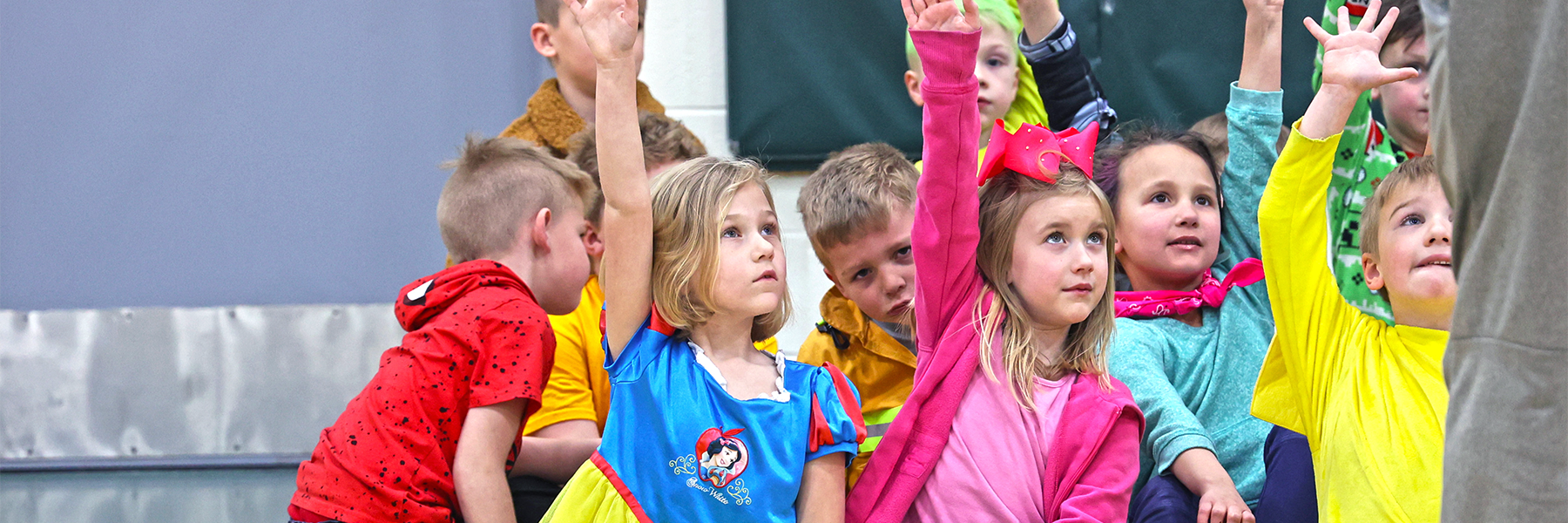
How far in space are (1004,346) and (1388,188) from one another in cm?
57

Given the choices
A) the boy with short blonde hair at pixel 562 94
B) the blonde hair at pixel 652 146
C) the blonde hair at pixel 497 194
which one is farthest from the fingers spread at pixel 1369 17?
the boy with short blonde hair at pixel 562 94

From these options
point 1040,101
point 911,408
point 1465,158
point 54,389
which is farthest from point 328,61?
point 1465,158

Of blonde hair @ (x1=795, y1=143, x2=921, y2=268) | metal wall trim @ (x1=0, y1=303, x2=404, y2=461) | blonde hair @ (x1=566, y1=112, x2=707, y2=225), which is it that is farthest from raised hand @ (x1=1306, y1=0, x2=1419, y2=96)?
metal wall trim @ (x1=0, y1=303, x2=404, y2=461)

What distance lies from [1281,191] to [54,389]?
3497 mm

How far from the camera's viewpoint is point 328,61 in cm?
338

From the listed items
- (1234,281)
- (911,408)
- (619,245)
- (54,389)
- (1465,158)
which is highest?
(1465,158)

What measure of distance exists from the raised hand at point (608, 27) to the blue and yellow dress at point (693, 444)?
0.37 m

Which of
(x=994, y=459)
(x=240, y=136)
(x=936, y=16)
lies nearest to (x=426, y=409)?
(x=994, y=459)

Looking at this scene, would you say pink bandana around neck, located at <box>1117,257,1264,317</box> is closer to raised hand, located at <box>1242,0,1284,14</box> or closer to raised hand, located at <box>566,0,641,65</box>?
raised hand, located at <box>1242,0,1284,14</box>

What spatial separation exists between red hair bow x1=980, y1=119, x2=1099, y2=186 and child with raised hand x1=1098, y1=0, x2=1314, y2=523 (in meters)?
0.31

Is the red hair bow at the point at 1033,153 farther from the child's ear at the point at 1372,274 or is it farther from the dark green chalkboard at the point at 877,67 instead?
the dark green chalkboard at the point at 877,67

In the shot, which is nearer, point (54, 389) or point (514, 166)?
point (514, 166)

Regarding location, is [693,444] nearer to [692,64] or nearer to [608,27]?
[608,27]

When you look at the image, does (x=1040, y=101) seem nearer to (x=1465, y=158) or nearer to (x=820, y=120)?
(x=820, y=120)
